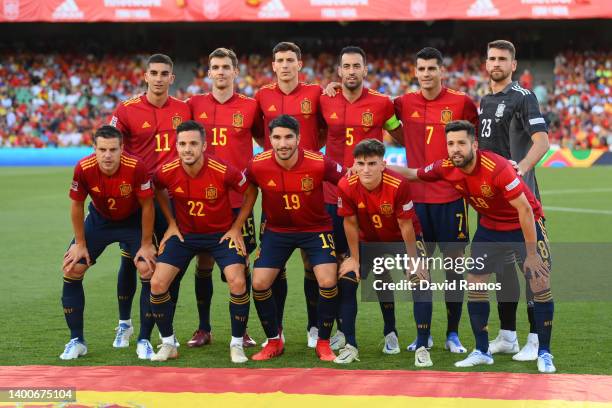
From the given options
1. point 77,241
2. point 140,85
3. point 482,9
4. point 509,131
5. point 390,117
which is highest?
point 482,9

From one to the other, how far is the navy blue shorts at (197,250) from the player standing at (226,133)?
1.65 feet

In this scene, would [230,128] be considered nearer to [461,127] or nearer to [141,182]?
[141,182]

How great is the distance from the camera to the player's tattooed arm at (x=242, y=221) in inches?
263

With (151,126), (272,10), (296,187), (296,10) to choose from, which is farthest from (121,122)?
(296,10)

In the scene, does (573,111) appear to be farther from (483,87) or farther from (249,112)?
(249,112)

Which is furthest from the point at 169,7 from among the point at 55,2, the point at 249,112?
the point at 249,112

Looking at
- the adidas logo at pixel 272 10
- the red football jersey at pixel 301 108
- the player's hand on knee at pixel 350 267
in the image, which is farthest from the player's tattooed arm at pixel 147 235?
the adidas logo at pixel 272 10

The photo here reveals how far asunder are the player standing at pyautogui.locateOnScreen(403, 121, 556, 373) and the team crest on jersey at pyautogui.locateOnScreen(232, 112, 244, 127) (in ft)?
5.05

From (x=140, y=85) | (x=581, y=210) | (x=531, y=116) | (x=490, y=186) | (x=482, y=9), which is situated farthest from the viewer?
(x=140, y=85)

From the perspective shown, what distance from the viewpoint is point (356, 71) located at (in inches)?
275

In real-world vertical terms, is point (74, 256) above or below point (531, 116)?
below

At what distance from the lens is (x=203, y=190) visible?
6652 millimetres

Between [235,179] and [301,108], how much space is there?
0.99m

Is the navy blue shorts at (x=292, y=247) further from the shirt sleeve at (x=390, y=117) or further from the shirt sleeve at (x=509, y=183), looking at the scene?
the shirt sleeve at (x=509, y=183)
